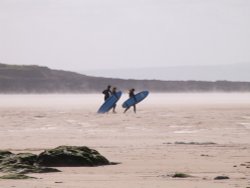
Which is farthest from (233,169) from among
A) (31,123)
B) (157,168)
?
(31,123)

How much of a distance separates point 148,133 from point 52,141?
346cm

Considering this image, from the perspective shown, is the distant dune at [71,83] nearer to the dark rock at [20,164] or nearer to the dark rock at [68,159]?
the dark rock at [68,159]

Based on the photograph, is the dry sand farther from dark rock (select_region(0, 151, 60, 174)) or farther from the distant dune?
the distant dune

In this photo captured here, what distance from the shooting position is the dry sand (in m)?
11.8

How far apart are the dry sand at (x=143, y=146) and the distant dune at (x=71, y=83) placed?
61325 millimetres

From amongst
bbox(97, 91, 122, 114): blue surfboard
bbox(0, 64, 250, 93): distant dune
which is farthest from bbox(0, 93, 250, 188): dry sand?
bbox(0, 64, 250, 93): distant dune

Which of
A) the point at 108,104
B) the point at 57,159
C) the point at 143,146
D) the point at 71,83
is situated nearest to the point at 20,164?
the point at 57,159

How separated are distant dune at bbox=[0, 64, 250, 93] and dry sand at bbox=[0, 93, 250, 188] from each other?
201 ft

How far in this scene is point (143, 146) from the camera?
61.2 ft

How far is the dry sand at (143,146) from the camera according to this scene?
38.5 feet

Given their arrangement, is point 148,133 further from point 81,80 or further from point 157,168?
point 81,80

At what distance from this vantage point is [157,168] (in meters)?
13.9

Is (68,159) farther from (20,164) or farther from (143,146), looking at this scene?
(143,146)

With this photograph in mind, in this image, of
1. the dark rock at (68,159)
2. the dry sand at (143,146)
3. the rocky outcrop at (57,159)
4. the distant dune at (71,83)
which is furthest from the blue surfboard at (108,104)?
the distant dune at (71,83)
